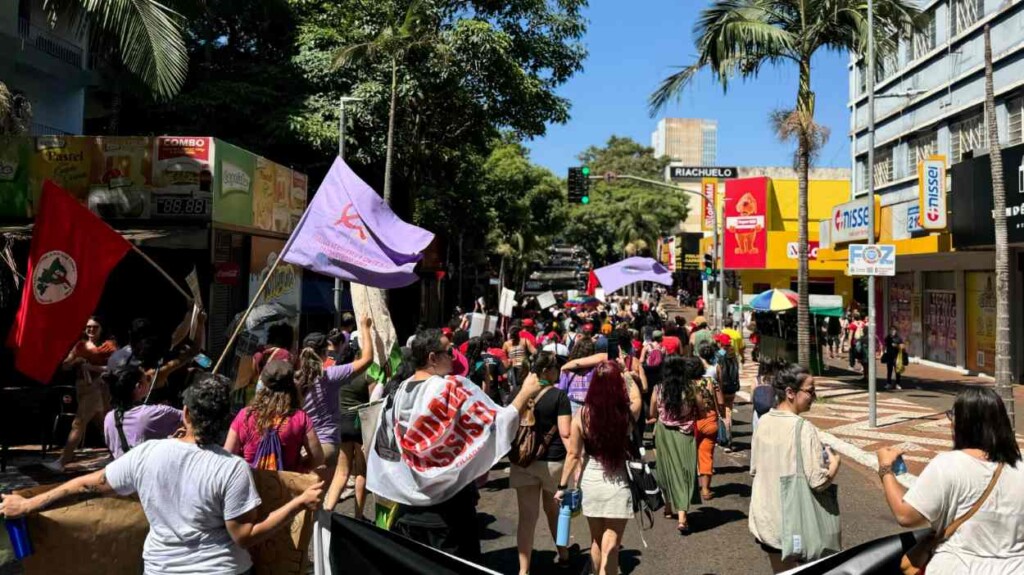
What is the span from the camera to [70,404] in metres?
11.2

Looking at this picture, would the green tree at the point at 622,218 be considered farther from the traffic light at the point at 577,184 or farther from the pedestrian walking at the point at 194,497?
the pedestrian walking at the point at 194,497

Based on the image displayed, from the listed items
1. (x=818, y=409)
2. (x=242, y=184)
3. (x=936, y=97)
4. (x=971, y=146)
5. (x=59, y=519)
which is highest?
(x=936, y=97)

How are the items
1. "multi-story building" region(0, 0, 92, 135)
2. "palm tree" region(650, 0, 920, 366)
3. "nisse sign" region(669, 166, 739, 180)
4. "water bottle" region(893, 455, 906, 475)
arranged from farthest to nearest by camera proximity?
"nisse sign" region(669, 166, 739, 180) → "multi-story building" region(0, 0, 92, 135) → "palm tree" region(650, 0, 920, 366) → "water bottle" region(893, 455, 906, 475)

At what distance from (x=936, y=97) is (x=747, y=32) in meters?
10.5

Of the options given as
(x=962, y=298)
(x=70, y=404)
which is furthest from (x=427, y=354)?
(x=962, y=298)

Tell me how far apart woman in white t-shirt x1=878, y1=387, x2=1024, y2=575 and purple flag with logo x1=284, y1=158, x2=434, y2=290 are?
464cm

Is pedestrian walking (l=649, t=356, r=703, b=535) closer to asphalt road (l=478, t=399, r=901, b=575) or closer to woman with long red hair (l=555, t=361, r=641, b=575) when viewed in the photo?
asphalt road (l=478, t=399, r=901, b=575)

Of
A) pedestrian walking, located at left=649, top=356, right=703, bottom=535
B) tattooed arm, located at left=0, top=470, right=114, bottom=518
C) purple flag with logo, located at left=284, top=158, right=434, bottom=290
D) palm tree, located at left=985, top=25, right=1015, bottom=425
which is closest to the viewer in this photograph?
Result: tattooed arm, located at left=0, top=470, right=114, bottom=518

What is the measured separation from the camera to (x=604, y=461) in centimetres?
583

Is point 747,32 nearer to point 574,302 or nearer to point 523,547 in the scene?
point 523,547

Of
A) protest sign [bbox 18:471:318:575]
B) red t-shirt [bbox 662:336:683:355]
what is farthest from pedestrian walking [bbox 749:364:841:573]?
red t-shirt [bbox 662:336:683:355]

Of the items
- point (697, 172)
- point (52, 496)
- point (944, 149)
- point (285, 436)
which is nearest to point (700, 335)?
point (285, 436)

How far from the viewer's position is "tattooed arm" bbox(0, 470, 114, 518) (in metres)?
3.70

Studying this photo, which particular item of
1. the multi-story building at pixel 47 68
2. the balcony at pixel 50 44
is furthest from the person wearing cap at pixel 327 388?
the balcony at pixel 50 44
